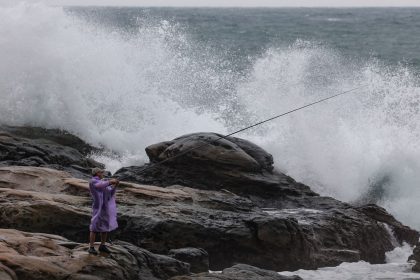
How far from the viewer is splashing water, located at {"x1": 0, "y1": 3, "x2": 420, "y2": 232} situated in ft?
49.2

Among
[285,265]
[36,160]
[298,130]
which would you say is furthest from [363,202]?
[36,160]

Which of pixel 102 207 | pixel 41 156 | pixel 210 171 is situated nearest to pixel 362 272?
pixel 210 171

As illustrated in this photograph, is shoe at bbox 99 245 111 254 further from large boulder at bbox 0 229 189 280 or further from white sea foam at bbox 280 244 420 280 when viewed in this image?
white sea foam at bbox 280 244 420 280

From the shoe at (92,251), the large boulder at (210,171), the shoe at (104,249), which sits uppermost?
the large boulder at (210,171)

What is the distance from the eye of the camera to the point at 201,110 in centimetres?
1927

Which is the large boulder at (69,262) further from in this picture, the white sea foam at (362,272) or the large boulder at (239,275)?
the white sea foam at (362,272)

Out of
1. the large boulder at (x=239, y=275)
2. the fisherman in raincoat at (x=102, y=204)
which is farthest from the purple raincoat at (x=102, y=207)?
the large boulder at (x=239, y=275)

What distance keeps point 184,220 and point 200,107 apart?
10803mm

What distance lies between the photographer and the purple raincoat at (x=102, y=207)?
7.45 m

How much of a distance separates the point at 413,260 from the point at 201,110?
32.5 ft

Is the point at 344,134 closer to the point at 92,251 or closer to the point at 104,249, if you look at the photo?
the point at 104,249

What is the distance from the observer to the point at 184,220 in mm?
9039

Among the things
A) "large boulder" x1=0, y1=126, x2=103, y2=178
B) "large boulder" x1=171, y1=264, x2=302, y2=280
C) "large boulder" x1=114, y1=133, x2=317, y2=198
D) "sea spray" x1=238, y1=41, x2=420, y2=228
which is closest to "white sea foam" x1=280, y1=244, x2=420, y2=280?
"large boulder" x1=171, y1=264, x2=302, y2=280

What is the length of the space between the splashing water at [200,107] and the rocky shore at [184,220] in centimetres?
271
